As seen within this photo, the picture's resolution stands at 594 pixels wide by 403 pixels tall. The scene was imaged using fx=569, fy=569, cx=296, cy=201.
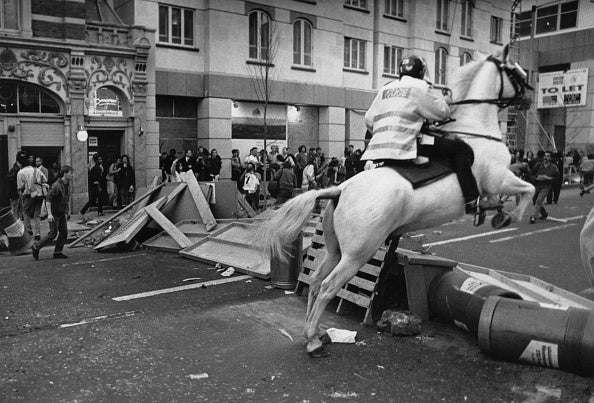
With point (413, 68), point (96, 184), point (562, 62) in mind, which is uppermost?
point (562, 62)

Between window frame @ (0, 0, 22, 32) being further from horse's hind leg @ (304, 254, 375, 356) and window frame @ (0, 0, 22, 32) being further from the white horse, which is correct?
horse's hind leg @ (304, 254, 375, 356)

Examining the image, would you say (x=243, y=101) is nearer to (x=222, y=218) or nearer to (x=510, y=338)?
(x=222, y=218)

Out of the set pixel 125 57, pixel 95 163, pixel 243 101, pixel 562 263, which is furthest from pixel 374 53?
pixel 562 263

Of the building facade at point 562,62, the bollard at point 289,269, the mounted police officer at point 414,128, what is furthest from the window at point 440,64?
the mounted police officer at point 414,128

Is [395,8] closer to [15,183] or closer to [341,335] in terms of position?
[15,183]

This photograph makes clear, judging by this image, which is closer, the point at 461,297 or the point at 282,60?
the point at 461,297

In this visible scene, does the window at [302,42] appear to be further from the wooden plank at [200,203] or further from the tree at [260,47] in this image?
the wooden plank at [200,203]

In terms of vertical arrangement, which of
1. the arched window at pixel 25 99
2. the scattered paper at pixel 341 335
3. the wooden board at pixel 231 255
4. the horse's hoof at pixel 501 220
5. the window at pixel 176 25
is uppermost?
the window at pixel 176 25

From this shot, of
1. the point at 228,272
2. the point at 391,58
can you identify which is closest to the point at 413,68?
the point at 228,272

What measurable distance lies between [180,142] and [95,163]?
4471 millimetres

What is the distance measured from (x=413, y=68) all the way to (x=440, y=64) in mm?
24762

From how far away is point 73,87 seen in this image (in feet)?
56.3

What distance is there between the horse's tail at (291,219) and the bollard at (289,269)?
2.26 meters

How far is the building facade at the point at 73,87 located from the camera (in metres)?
16.4
